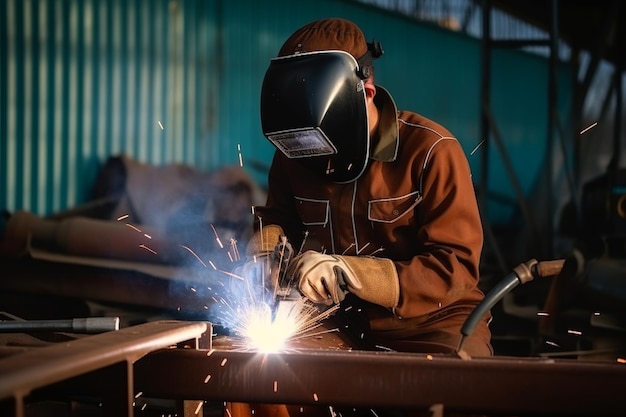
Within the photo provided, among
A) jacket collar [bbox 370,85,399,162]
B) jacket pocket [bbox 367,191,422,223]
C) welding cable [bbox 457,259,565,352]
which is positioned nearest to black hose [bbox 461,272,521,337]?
welding cable [bbox 457,259,565,352]

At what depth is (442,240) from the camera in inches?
91.8

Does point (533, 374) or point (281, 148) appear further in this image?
point (281, 148)

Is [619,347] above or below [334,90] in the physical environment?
below

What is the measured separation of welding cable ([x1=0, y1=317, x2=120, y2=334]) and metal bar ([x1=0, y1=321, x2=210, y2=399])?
A: 87mm

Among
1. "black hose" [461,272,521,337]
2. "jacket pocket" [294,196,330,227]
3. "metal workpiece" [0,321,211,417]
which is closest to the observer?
"metal workpiece" [0,321,211,417]

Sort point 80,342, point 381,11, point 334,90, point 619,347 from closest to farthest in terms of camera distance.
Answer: point 80,342
point 334,90
point 619,347
point 381,11

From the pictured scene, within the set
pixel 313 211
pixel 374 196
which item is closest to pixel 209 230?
pixel 313 211

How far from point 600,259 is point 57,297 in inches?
105

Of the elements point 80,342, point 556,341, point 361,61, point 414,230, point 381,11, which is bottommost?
point 556,341

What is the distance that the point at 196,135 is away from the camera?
271 inches

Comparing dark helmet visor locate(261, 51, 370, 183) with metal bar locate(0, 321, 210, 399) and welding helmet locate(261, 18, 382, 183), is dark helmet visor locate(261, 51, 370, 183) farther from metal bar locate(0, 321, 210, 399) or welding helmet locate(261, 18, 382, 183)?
metal bar locate(0, 321, 210, 399)

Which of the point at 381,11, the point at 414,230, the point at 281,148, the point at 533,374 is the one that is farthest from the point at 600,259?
the point at 381,11

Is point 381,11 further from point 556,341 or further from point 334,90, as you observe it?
point 334,90

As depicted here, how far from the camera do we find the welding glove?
2225 mm
